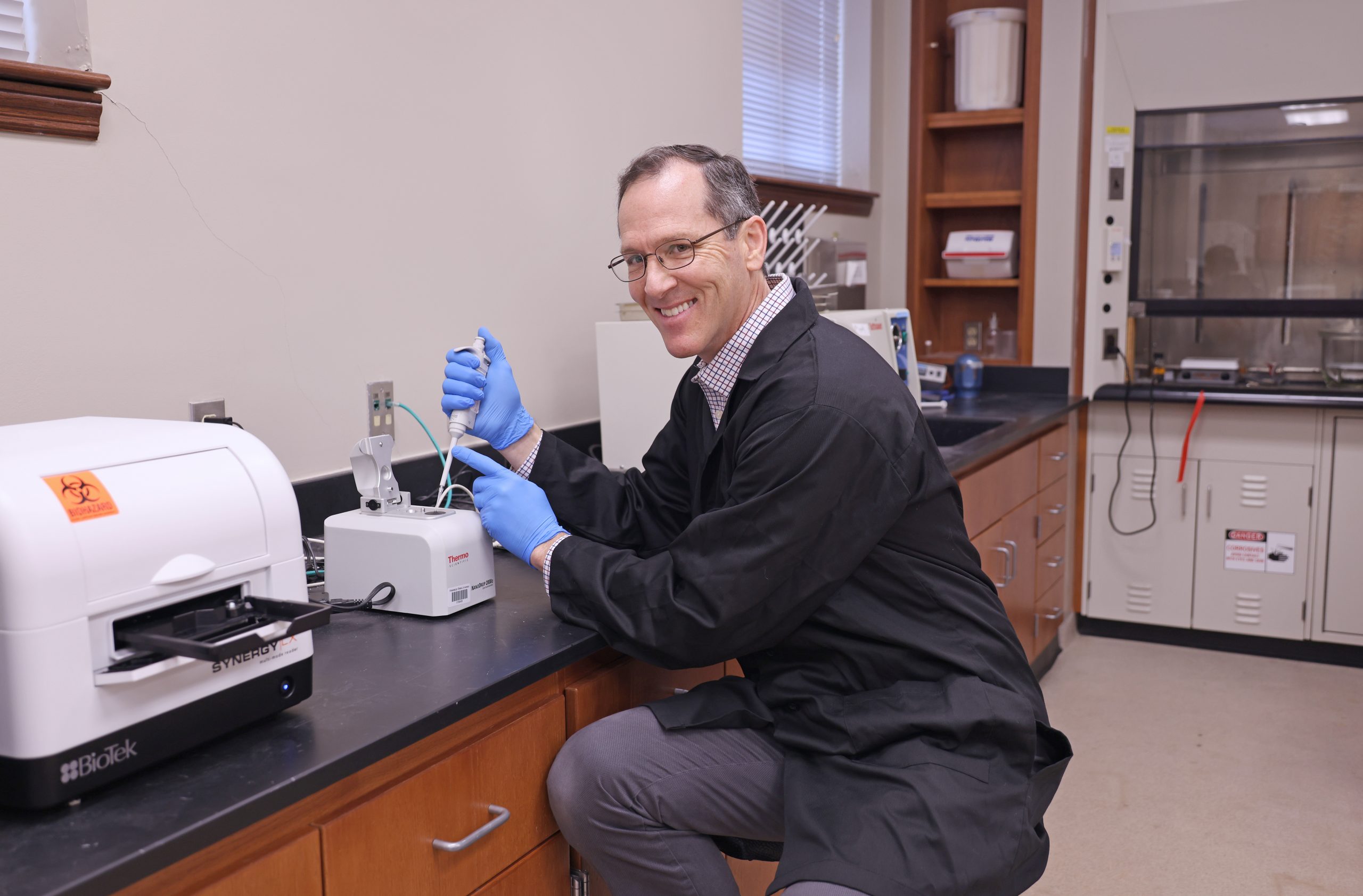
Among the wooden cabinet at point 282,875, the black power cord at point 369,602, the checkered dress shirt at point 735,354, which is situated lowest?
the wooden cabinet at point 282,875

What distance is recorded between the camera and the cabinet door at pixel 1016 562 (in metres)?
2.91

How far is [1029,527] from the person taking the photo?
A: 10.8ft

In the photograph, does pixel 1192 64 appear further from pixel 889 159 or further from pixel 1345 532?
pixel 1345 532

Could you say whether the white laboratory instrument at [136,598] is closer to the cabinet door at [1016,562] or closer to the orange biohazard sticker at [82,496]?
the orange biohazard sticker at [82,496]

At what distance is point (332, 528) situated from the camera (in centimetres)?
152

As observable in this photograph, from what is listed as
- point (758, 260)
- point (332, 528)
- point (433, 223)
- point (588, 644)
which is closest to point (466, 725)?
point (588, 644)

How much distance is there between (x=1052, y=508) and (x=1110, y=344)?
0.76 metres

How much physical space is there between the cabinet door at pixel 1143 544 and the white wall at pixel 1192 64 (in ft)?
1.20

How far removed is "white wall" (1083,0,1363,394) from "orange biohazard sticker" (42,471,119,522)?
11.6ft

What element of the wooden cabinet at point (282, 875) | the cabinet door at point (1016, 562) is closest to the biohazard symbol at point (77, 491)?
the wooden cabinet at point (282, 875)

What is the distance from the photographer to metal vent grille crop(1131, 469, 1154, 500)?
3.77 meters

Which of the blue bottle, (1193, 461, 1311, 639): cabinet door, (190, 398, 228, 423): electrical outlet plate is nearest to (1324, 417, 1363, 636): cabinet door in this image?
→ (1193, 461, 1311, 639): cabinet door

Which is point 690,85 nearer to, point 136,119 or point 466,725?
point 136,119

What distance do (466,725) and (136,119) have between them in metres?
0.99
